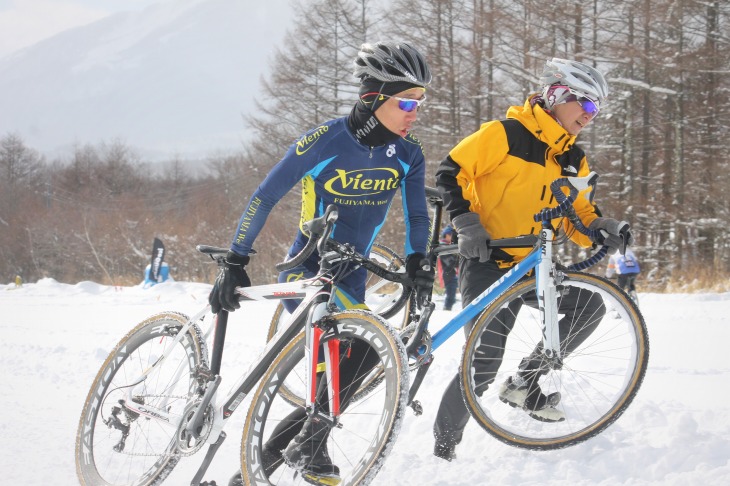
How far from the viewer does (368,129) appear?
3.38 m

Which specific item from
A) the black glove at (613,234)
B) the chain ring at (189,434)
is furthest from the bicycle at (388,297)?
the black glove at (613,234)

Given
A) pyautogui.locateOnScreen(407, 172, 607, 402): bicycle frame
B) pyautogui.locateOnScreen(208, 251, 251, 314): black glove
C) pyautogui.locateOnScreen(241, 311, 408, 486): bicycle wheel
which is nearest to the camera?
pyautogui.locateOnScreen(241, 311, 408, 486): bicycle wheel

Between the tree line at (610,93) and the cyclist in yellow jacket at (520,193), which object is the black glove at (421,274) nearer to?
the cyclist in yellow jacket at (520,193)

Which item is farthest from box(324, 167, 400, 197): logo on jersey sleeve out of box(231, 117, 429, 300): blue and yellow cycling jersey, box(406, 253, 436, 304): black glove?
box(406, 253, 436, 304): black glove

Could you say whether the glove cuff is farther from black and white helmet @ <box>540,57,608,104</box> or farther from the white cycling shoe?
black and white helmet @ <box>540,57,608,104</box>

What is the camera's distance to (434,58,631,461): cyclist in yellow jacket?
11.1 ft

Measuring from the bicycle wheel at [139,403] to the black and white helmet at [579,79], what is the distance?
8.12 feet

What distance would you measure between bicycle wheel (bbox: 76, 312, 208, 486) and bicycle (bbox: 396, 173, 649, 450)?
1.30 metres

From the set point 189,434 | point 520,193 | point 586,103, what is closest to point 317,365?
point 189,434

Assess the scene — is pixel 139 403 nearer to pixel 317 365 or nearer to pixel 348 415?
pixel 348 415

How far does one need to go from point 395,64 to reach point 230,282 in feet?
4.68

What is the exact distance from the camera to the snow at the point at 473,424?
3254mm

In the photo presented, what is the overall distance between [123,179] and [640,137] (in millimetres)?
72691

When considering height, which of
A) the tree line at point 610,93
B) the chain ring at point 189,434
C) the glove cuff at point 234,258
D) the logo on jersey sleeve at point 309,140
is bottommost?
the chain ring at point 189,434
